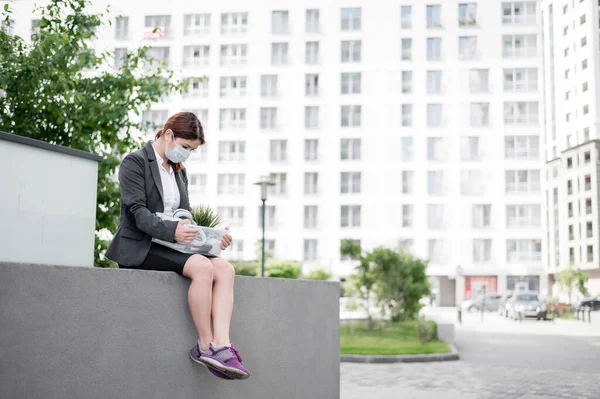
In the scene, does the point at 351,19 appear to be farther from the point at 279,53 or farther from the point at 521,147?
the point at 521,147

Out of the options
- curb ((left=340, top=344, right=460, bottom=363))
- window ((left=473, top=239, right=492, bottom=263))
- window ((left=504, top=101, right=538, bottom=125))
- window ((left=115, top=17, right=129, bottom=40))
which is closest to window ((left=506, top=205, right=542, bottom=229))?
window ((left=473, top=239, right=492, bottom=263))

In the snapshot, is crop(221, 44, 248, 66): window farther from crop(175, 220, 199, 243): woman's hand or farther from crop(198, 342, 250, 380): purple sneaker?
crop(198, 342, 250, 380): purple sneaker

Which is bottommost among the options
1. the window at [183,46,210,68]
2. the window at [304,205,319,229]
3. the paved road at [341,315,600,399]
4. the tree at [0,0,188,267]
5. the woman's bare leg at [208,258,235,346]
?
the paved road at [341,315,600,399]

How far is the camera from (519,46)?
57.0m

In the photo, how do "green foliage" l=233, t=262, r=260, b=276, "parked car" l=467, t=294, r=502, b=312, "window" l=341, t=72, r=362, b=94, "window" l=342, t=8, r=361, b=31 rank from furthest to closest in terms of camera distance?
"window" l=342, t=8, r=361, b=31 → "window" l=341, t=72, r=362, b=94 → "parked car" l=467, t=294, r=502, b=312 → "green foliage" l=233, t=262, r=260, b=276

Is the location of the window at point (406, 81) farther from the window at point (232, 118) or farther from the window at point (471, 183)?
the window at point (232, 118)

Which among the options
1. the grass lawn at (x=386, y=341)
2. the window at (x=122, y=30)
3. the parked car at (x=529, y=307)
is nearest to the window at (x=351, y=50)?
the window at (x=122, y=30)

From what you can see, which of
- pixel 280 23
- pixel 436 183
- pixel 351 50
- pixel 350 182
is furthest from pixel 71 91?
pixel 280 23

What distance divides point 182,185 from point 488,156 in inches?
2073

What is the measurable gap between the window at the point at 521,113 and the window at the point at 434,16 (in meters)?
8.45

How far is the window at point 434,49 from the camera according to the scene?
188ft

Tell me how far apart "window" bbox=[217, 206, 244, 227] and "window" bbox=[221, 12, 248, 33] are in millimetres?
14466

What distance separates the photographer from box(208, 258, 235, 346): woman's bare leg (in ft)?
14.5

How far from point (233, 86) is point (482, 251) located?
2333 cm
